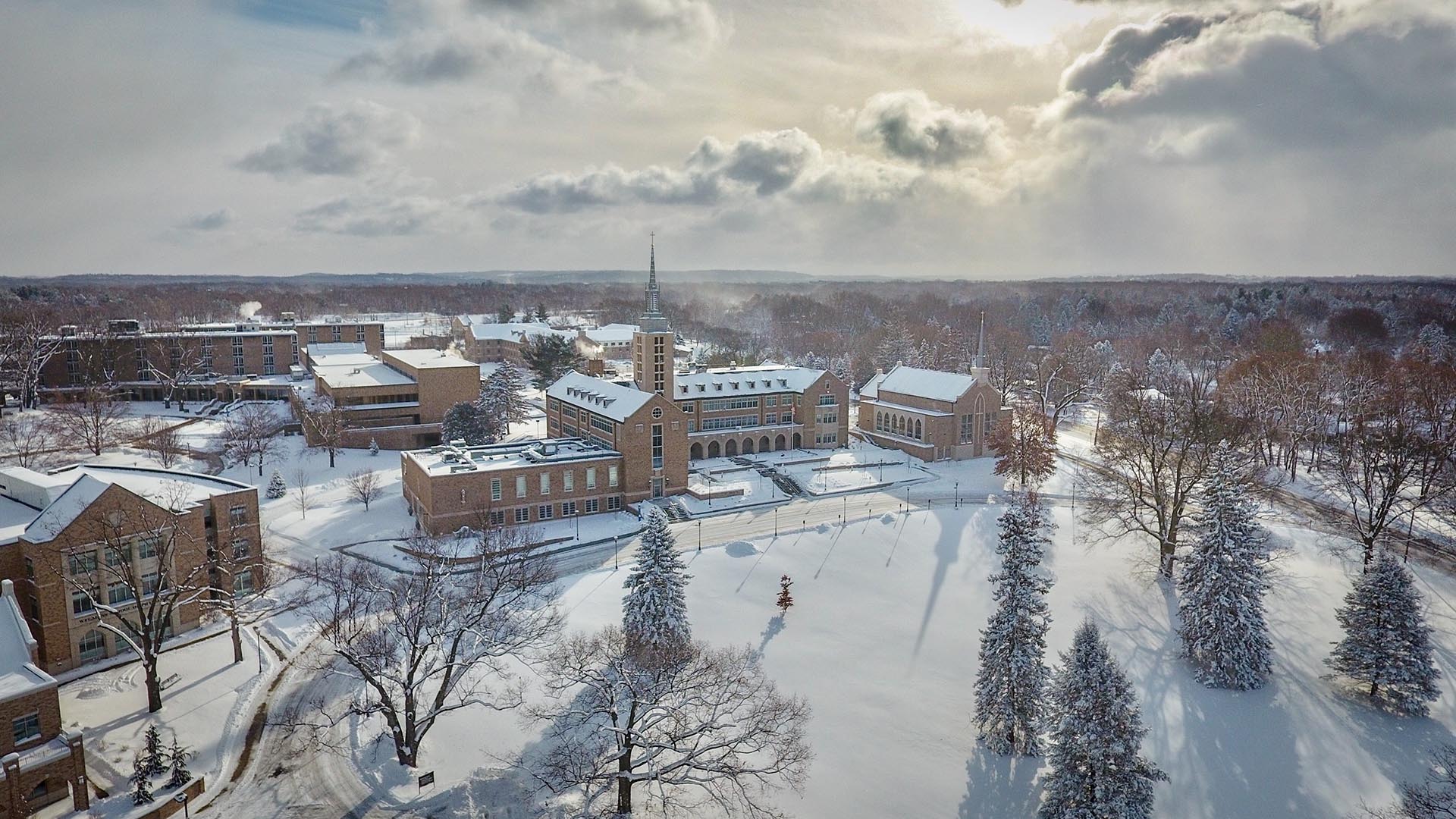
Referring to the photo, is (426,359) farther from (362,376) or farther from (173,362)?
(173,362)

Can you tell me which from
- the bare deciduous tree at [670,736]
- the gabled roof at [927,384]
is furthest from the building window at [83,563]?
the gabled roof at [927,384]

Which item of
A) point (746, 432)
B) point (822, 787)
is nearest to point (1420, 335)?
point (746, 432)

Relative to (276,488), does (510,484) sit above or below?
above

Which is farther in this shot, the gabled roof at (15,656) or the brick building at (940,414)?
the brick building at (940,414)

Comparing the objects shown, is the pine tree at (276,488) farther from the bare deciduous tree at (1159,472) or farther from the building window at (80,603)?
the bare deciduous tree at (1159,472)

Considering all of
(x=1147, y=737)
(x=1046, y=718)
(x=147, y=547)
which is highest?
(x=147, y=547)

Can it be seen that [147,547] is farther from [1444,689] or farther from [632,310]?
[632,310]

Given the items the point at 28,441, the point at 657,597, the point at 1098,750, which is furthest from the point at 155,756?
the point at 28,441
